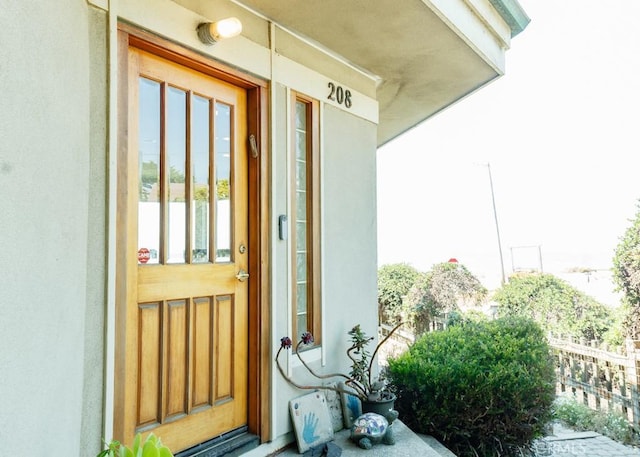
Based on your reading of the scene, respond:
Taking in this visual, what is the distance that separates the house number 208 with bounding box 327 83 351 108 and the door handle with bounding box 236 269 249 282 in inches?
57.9

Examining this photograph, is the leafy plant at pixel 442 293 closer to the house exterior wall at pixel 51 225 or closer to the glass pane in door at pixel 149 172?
the glass pane in door at pixel 149 172

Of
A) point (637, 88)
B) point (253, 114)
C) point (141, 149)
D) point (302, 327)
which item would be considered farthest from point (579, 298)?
point (637, 88)

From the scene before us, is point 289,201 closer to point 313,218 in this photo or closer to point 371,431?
point 313,218

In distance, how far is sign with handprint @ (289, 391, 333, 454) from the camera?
2.66 m

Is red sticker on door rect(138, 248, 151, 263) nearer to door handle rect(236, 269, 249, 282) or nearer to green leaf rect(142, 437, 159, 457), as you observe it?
door handle rect(236, 269, 249, 282)

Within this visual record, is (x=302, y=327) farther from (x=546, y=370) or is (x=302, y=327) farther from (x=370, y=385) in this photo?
(x=546, y=370)

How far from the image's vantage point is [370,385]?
3.16 m

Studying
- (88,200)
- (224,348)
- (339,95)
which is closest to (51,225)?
(88,200)

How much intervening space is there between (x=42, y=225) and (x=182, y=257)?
1.06 meters

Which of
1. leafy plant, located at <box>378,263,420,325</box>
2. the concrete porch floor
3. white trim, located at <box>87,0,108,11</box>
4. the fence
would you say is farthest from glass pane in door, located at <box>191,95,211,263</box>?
leafy plant, located at <box>378,263,420,325</box>

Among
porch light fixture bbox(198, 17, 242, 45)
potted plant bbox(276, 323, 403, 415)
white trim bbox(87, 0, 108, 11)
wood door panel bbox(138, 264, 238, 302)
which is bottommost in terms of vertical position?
potted plant bbox(276, 323, 403, 415)

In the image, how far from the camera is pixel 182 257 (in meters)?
2.32

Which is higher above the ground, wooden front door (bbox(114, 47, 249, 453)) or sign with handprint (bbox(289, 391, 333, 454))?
wooden front door (bbox(114, 47, 249, 453))

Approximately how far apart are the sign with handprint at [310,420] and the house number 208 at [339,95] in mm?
2110
